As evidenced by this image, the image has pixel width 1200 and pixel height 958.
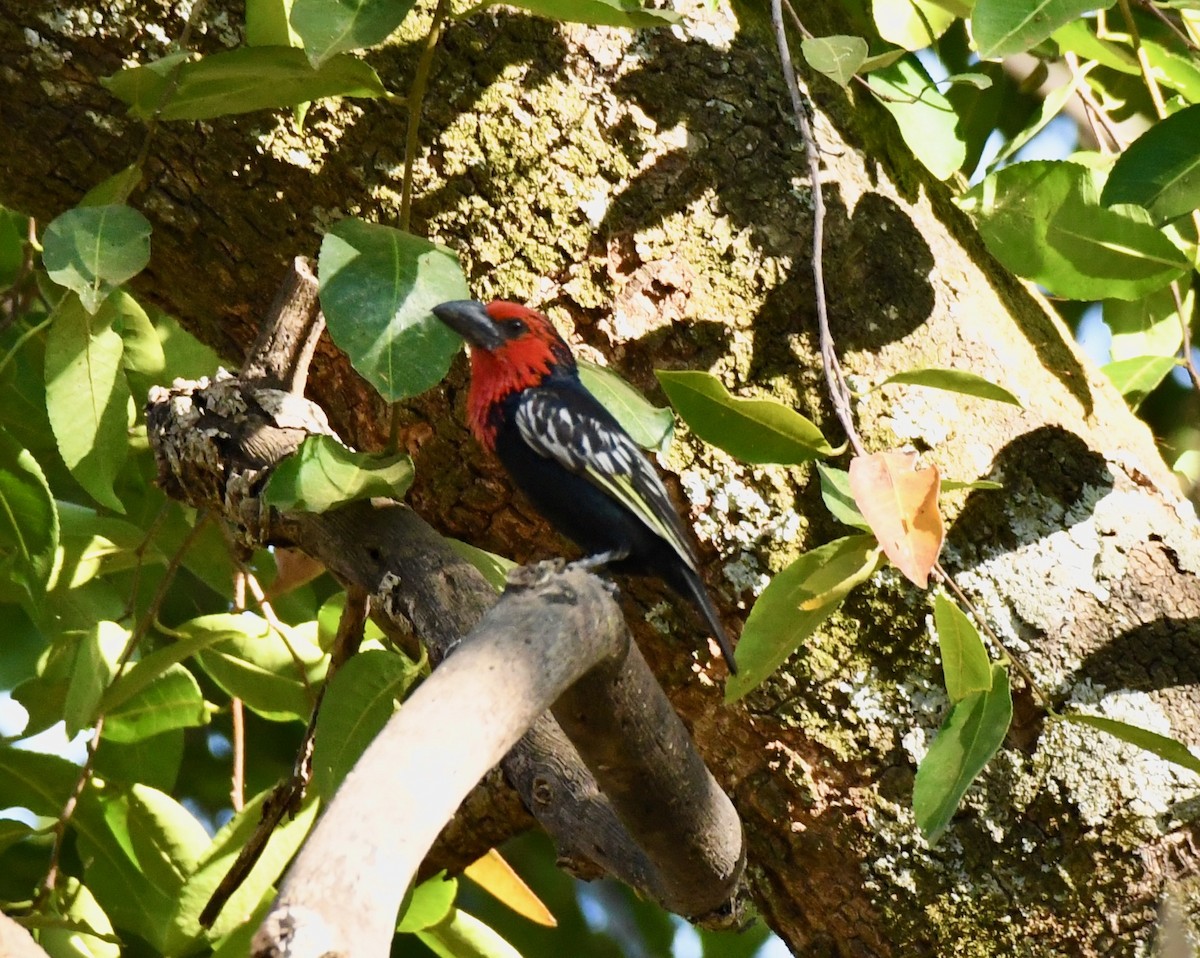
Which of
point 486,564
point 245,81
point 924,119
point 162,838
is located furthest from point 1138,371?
point 162,838

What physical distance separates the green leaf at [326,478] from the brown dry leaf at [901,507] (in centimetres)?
66

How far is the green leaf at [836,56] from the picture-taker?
213 cm

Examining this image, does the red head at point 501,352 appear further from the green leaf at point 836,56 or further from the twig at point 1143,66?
the twig at point 1143,66

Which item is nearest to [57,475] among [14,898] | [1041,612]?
[14,898]

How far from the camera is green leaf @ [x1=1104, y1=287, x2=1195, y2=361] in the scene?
3062mm

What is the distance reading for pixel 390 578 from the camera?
2.01m

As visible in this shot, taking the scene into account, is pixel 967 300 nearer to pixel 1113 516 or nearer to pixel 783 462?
pixel 1113 516

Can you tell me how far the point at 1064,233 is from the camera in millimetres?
2445

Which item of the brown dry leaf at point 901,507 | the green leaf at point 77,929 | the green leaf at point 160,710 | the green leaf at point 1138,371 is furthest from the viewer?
the green leaf at point 1138,371

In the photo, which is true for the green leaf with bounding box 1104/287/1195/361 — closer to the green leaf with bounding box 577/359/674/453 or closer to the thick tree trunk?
the thick tree trunk

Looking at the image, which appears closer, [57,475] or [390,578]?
[390,578]

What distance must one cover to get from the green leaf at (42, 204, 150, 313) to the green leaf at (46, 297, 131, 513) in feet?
1.13

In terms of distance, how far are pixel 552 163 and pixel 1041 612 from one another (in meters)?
1.16

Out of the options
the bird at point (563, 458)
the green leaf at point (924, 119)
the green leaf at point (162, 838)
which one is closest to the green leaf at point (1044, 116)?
the green leaf at point (924, 119)
